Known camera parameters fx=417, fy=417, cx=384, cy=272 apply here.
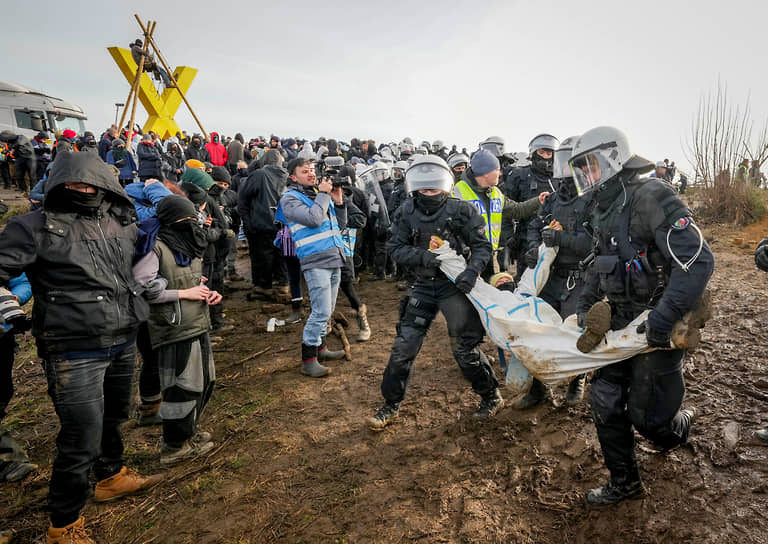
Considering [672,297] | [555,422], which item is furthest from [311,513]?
[672,297]

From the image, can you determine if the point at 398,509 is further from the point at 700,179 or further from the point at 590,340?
the point at 700,179

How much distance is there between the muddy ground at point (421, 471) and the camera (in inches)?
103

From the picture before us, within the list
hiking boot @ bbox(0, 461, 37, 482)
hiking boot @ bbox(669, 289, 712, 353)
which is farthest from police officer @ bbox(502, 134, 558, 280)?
hiking boot @ bbox(0, 461, 37, 482)

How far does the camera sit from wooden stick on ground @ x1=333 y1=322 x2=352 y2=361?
17.3ft

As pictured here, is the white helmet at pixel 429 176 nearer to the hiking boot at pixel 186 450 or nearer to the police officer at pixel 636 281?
the police officer at pixel 636 281

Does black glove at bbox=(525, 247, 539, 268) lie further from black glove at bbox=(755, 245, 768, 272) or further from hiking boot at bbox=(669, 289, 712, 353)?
hiking boot at bbox=(669, 289, 712, 353)

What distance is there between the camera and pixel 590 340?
2.64 m

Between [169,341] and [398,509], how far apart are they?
2.03 m

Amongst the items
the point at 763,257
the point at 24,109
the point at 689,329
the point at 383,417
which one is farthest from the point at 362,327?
the point at 24,109

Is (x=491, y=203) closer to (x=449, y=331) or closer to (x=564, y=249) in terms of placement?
(x=564, y=249)

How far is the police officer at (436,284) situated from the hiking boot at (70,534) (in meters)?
2.11

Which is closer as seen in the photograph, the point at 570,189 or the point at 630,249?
the point at 630,249

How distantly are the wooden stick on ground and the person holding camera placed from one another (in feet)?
1.48

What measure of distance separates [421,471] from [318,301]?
214cm
